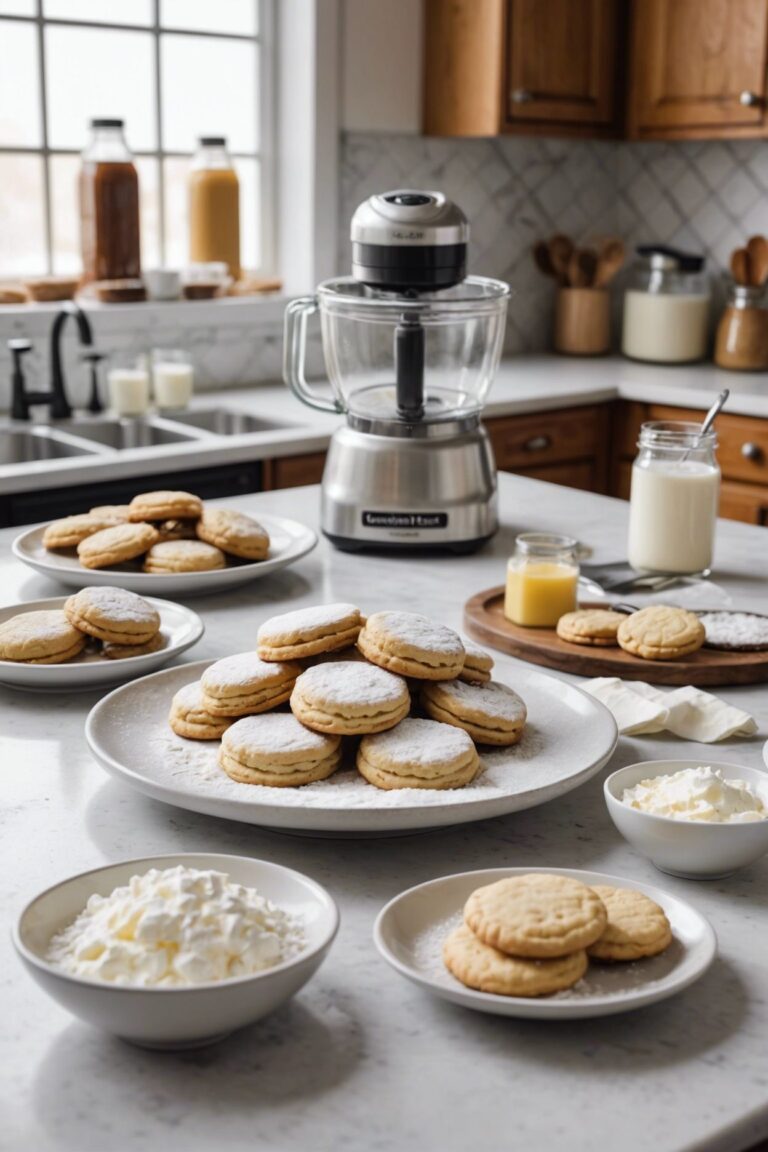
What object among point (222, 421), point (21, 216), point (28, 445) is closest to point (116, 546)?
point (28, 445)

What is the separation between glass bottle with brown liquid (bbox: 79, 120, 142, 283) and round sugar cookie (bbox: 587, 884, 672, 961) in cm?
270

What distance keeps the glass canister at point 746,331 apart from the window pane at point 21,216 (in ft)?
6.24

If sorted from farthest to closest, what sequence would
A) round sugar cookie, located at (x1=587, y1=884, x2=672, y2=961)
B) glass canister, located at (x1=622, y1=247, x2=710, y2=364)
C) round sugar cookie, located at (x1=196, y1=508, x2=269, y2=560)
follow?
glass canister, located at (x1=622, y1=247, x2=710, y2=364), round sugar cookie, located at (x1=196, y1=508, x2=269, y2=560), round sugar cookie, located at (x1=587, y1=884, x2=672, y2=961)

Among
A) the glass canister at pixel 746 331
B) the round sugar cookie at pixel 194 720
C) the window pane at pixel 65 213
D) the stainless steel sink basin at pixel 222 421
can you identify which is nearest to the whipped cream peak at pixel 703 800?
the round sugar cookie at pixel 194 720

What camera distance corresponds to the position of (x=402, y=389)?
1881 millimetres

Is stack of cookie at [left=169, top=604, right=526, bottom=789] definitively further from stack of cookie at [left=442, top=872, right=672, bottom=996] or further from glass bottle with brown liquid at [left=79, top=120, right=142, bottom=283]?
glass bottle with brown liquid at [left=79, top=120, right=142, bottom=283]

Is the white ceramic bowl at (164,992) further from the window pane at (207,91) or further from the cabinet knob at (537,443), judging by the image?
the window pane at (207,91)

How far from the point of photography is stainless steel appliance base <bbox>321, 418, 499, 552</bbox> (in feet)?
6.14

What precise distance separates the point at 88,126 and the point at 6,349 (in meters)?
0.61

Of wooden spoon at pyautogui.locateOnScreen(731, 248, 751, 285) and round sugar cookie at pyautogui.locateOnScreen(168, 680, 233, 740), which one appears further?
wooden spoon at pyautogui.locateOnScreen(731, 248, 751, 285)

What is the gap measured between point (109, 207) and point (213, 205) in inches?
13.1

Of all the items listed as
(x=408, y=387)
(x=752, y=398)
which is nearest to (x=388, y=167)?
(x=752, y=398)

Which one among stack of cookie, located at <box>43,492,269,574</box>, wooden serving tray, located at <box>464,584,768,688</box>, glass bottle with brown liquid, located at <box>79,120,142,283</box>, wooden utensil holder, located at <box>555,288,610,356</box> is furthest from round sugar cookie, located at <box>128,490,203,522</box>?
wooden utensil holder, located at <box>555,288,610,356</box>

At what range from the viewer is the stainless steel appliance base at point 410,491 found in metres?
1.87
